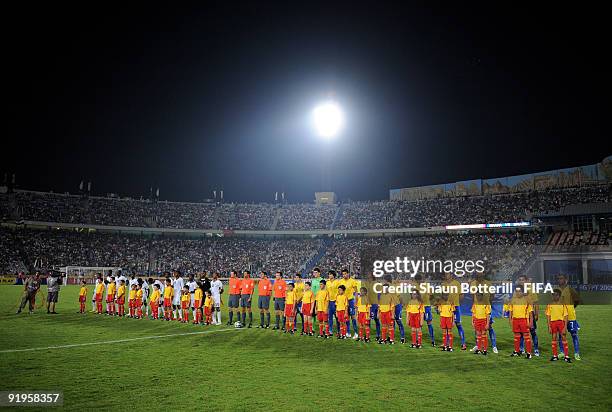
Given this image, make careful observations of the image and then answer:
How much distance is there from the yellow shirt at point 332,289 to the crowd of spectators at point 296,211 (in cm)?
4196

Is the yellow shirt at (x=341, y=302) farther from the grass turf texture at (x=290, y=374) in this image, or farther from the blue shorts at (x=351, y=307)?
the grass turf texture at (x=290, y=374)

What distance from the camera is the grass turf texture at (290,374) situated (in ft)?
27.5

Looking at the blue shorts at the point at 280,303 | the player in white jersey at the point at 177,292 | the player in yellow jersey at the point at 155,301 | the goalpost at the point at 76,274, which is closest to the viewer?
the blue shorts at the point at 280,303

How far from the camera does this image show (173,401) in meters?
8.26

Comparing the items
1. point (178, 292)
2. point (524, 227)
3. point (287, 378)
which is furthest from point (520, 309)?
point (524, 227)

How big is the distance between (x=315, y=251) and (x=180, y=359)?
177 feet

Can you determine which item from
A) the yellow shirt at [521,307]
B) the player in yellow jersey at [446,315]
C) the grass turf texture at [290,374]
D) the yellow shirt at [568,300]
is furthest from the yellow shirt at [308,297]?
the yellow shirt at [568,300]

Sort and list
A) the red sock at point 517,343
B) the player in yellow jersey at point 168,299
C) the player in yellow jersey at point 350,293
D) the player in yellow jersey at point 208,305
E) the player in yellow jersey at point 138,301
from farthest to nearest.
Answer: the player in yellow jersey at point 138,301, the player in yellow jersey at point 168,299, the player in yellow jersey at point 208,305, the player in yellow jersey at point 350,293, the red sock at point 517,343

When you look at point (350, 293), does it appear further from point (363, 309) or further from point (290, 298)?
point (290, 298)

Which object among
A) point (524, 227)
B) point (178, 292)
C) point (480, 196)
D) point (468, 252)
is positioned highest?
point (480, 196)

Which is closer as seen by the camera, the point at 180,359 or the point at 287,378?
the point at 287,378

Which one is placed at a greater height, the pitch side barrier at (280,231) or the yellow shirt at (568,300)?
the pitch side barrier at (280,231)

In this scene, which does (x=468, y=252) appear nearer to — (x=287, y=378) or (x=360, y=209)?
(x=287, y=378)

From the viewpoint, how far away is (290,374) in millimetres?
10555
